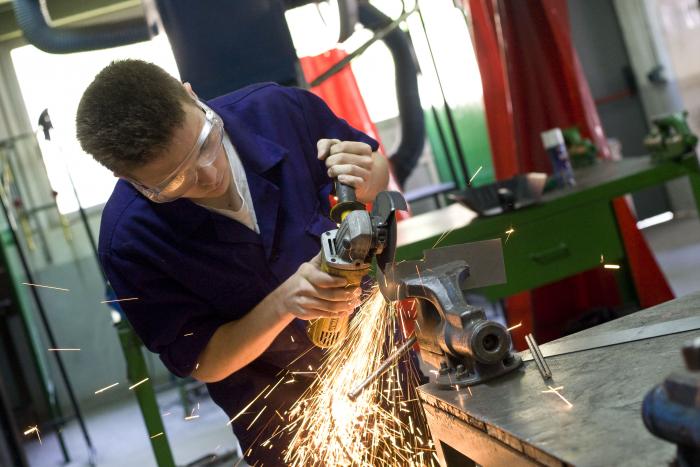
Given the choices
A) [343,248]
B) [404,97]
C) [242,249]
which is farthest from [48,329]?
[343,248]

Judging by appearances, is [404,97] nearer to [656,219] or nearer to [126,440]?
[126,440]

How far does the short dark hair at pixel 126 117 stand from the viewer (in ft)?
4.11

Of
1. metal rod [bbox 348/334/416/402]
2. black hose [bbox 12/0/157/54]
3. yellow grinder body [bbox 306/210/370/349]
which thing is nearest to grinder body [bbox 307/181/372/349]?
yellow grinder body [bbox 306/210/370/349]

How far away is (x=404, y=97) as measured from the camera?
4.00 meters

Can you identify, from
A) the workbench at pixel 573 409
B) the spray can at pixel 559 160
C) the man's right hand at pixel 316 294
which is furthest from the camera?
the spray can at pixel 559 160

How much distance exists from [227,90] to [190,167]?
0.94 metres

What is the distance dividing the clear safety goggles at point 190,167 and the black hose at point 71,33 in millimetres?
1385

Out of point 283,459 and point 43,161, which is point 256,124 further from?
point 43,161

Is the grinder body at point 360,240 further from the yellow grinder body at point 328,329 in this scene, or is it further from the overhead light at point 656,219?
the overhead light at point 656,219

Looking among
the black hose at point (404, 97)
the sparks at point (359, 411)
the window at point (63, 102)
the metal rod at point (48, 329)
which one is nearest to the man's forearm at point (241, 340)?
the sparks at point (359, 411)

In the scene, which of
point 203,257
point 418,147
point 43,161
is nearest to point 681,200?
point 418,147

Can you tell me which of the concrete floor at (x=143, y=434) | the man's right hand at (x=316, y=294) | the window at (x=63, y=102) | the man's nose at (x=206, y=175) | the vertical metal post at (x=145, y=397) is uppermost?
the window at (x=63, y=102)

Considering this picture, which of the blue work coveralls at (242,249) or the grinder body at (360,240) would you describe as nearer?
the grinder body at (360,240)

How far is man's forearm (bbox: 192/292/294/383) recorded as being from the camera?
4.77 ft
